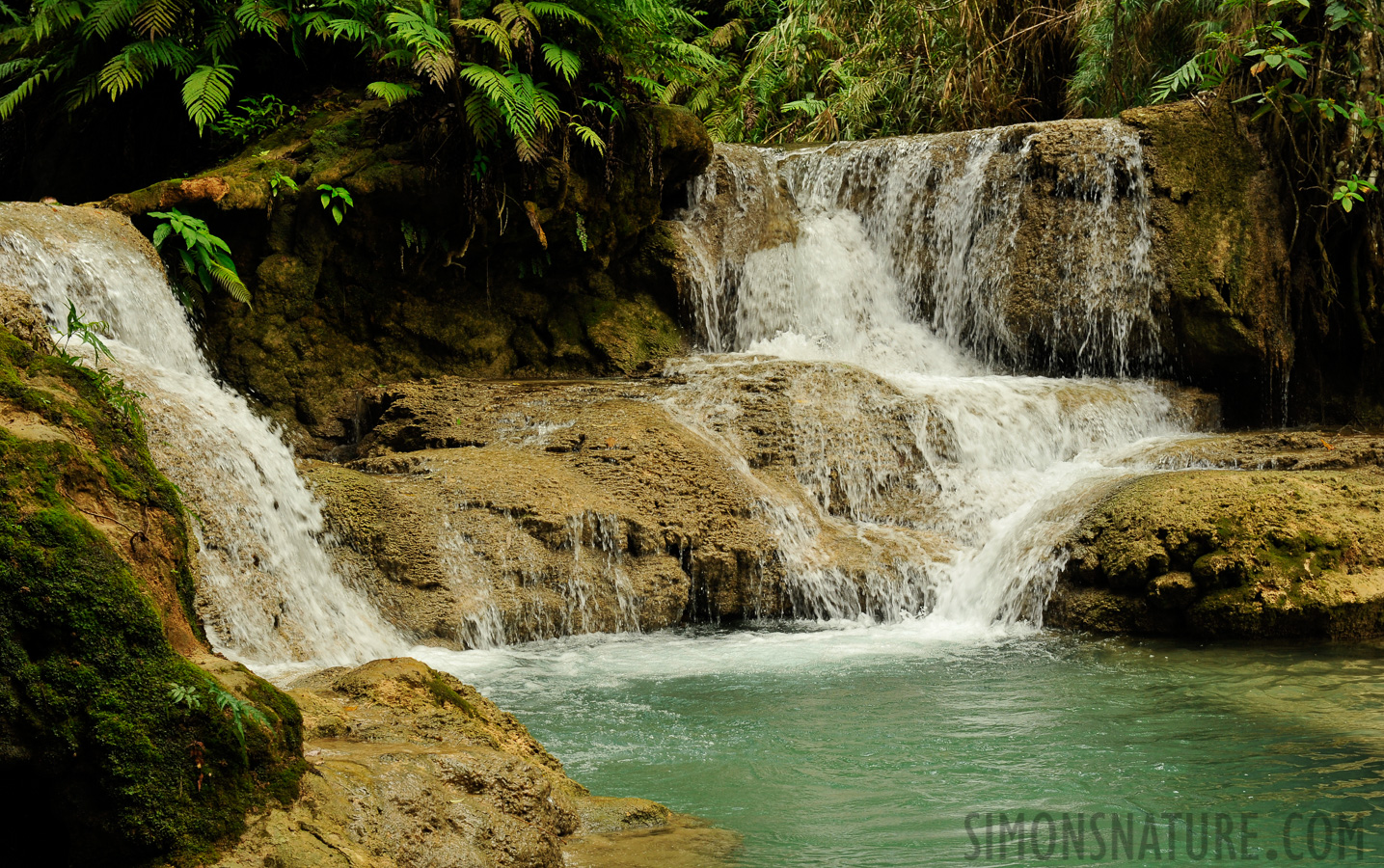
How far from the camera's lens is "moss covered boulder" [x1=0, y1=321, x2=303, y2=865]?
6.73 feet

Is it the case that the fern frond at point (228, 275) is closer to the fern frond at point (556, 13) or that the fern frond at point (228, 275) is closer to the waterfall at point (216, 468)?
the waterfall at point (216, 468)

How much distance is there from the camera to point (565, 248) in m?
9.67

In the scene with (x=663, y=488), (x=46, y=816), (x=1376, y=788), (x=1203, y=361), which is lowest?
(x=1376, y=788)

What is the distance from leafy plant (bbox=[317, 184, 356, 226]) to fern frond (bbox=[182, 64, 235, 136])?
0.93 m

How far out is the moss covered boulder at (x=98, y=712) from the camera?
2053 mm

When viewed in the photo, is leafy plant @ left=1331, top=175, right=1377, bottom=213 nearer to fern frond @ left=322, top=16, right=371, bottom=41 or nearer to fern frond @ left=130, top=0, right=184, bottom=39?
fern frond @ left=322, top=16, right=371, bottom=41

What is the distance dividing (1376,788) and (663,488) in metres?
4.58

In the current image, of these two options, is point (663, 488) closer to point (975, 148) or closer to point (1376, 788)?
point (1376, 788)

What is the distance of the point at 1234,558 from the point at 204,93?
25.6ft

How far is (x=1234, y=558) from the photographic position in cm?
618

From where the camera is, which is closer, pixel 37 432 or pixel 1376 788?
pixel 37 432

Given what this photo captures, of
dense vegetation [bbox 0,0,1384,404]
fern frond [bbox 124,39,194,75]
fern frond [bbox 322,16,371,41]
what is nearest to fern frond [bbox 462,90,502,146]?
dense vegetation [bbox 0,0,1384,404]

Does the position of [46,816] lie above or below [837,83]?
below

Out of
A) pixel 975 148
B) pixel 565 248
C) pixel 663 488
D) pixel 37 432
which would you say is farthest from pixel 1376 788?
pixel 975 148
